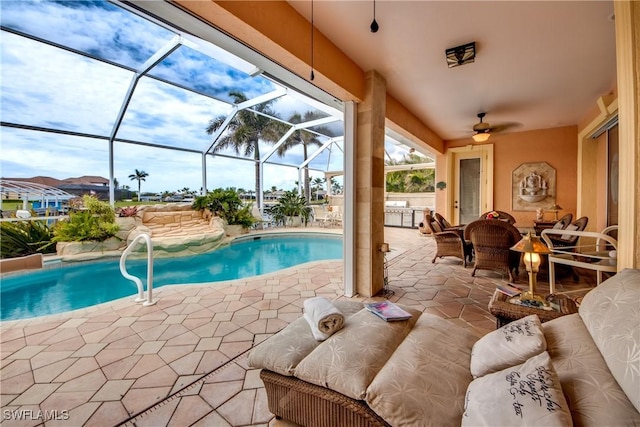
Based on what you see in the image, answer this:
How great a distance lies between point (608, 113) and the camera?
3.92 m

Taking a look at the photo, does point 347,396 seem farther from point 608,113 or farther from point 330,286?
point 608,113

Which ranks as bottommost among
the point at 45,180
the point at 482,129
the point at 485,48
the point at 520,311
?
the point at 520,311

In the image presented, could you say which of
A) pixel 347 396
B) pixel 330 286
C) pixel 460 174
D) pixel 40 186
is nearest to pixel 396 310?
pixel 347 396

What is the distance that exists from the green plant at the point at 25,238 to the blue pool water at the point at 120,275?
878 millimetres

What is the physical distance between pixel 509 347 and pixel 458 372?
27 centimetres

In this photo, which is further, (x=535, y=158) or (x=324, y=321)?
(x=535, y=158)

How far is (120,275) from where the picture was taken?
4.99m

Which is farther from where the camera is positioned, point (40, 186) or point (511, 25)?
point (40, 186)

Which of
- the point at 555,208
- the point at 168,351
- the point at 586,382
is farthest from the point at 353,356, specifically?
the point at 555,208

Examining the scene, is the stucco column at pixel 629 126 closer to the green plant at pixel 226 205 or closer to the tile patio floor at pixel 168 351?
the tile patio floor at pixel 168 351

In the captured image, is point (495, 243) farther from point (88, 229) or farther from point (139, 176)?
point (139, 176)

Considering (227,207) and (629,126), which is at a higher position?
(629,126)

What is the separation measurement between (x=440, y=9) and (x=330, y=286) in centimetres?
337

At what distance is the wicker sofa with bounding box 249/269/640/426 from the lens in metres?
0.80
